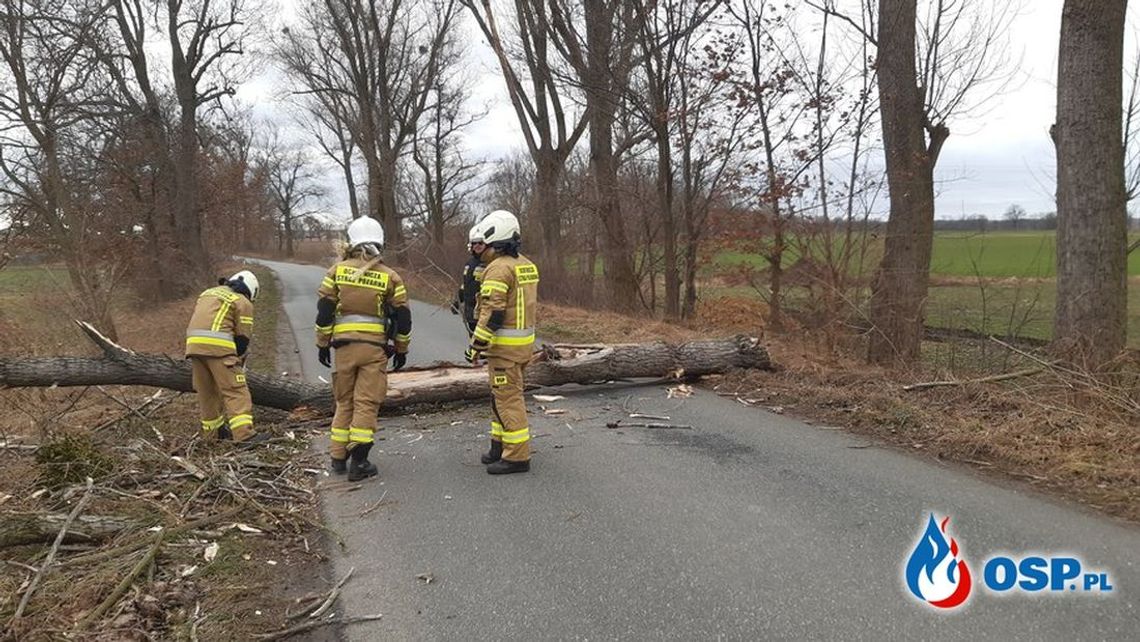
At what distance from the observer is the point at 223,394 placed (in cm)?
605

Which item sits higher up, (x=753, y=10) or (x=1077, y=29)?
(x=753, y=10)

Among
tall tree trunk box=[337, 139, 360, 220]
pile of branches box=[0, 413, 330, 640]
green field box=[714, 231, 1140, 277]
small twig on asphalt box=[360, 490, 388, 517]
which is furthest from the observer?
tall tree trunk box=[337, 139, 360, 220]

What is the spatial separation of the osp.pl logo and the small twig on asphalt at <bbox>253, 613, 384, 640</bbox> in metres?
2.59

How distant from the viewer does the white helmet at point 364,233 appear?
549 centimetres

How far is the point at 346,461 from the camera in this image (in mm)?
5539

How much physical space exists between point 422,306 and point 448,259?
15.9 feet

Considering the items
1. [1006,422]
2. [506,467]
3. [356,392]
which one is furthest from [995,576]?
[356,392]

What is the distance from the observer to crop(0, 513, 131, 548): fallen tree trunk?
12.6 ft

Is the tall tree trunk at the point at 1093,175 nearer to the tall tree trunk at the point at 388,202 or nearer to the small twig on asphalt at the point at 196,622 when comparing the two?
the small twig on asphalt at the point at 196,622

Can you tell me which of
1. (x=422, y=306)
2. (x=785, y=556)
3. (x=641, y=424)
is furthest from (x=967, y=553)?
(x=422, y=306)

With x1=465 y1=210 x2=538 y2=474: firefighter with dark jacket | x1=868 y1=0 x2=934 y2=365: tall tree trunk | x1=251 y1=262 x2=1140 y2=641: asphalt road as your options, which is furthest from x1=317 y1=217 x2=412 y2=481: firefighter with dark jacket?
x1=868 y1=0 x2=934 y2=365: tall tree trunk

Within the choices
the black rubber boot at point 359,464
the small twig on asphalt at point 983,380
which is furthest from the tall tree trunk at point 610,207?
the black rubber boot at point 359,464

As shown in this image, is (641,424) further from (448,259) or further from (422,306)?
(448,259)

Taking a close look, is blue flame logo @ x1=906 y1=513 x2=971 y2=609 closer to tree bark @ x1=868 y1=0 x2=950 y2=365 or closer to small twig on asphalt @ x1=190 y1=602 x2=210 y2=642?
small twig on asphalt @ x1=190 y1=602 x2=210 y2=642
